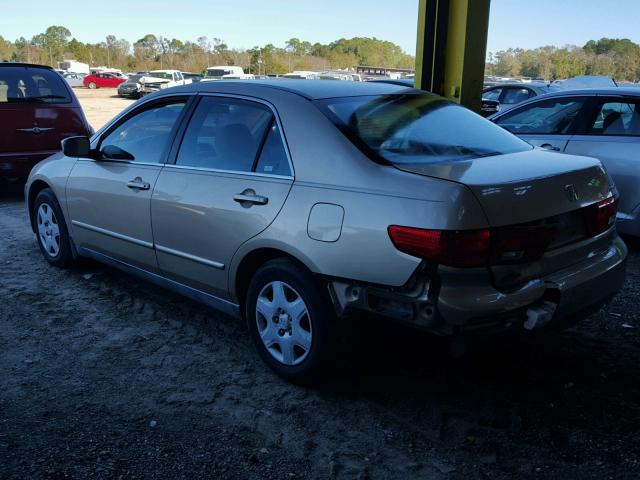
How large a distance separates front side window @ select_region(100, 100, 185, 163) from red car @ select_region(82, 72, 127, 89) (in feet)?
155

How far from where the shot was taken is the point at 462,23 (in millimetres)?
5949

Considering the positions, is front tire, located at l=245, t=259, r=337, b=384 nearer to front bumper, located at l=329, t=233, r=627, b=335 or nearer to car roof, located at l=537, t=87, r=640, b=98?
front bumper, located at l=329, t=233, r=627, b=335

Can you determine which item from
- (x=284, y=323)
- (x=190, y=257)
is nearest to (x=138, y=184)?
(x=190, y=257)

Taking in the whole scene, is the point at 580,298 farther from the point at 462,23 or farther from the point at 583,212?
the point at 462,23

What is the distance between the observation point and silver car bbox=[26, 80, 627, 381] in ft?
8.63

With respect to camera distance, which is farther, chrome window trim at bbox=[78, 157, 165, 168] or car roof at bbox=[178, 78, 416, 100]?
chrome window trim at bbox=[78, 157, 165, 168]

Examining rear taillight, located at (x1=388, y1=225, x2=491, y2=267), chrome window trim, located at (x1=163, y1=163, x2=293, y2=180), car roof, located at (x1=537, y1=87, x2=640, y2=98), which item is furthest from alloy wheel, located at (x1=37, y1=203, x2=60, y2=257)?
car roof, located at (x1=537, y1=87, x2=640, y2=98)

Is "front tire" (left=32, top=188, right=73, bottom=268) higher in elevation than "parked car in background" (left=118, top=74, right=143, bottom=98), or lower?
higher

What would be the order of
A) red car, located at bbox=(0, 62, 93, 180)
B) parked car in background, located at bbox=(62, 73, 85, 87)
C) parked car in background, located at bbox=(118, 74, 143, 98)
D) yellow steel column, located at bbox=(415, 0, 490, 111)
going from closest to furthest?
yellow steel column, located at bbox=(415, 0, 490, 111) < red car, located at bbox=(0, 62, 93, 180) < parked car in background, located at bbox=(118, 74, 143, 98) < parked car in background, located at bbox=(62, 73, 85, 87)

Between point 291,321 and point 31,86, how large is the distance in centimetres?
657

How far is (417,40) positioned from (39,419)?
4942 millimetres

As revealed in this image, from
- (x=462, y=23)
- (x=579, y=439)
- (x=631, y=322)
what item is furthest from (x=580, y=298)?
(x=462, y=23)

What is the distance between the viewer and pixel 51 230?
524cm

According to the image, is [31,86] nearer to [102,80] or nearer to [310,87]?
[310,87]
